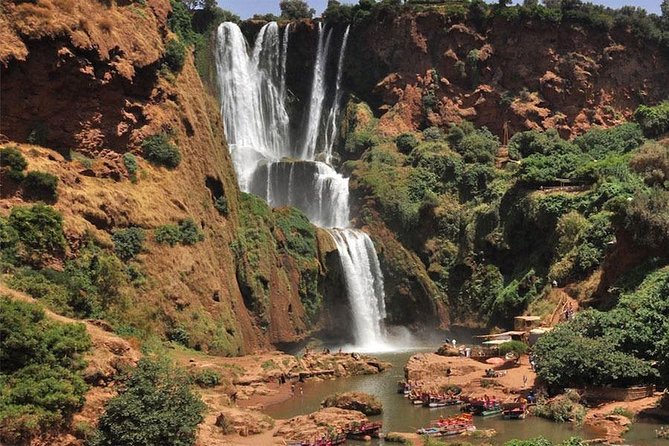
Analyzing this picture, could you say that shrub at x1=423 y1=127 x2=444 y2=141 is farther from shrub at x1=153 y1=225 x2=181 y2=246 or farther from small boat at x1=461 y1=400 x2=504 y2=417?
small boat at x1=461 y1=400 x2=504 y2=417

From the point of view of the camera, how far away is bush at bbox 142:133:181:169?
47.0 metres

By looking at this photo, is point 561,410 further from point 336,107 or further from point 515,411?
point 336,107

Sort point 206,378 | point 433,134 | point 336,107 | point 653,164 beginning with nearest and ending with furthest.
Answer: point 206,378 → point 653,164 → point 433,134 → point 336,107

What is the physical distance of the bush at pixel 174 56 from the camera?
51156 millimetres

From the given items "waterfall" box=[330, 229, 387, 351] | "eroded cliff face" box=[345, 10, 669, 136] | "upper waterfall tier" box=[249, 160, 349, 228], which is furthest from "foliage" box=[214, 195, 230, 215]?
"eroded cliff face" box=[345, 10, 669, 136]

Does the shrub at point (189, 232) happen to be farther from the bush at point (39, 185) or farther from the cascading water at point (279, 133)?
the cascading water at point (279, 133)

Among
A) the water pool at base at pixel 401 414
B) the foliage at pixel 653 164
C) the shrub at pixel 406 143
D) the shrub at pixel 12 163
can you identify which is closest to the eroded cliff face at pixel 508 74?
the shrub at pixel 406 143

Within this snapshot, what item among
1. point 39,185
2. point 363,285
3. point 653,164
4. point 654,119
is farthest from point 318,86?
point 39,185

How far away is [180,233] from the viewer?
45312 mm

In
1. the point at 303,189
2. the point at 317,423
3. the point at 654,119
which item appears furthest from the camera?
the point at 303,189

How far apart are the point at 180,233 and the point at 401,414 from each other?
735 inches

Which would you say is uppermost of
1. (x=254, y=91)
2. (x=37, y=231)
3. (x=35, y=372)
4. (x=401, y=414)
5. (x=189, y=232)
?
(x=254, y=91)

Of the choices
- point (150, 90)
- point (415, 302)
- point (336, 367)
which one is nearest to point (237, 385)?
point (336, 367)

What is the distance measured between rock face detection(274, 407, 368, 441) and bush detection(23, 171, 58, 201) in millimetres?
17516
